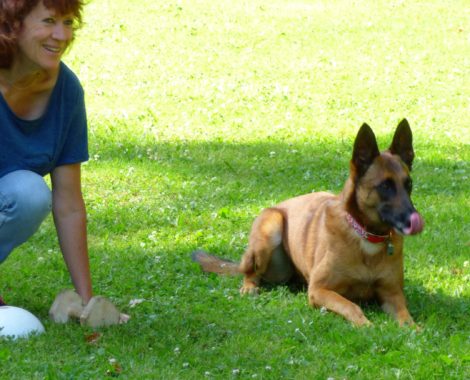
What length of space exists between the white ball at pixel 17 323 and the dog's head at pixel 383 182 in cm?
209

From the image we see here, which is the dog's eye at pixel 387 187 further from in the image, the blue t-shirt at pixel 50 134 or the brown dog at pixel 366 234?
the blue t-shirt at pixel 50 134

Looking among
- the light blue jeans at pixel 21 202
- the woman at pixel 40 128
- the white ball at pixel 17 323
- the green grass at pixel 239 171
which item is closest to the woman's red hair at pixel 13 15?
the woman at pixel 40 128

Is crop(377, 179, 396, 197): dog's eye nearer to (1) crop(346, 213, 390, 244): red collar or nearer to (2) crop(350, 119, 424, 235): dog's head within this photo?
(2) crop(350, 119, 424, 235): dog's head

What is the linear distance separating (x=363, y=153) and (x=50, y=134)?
1.92 meters

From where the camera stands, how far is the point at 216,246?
24.3 ft

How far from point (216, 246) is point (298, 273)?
36.6 inches

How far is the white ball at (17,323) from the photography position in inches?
203

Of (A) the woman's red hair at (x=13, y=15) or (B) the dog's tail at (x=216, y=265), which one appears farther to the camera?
(B) the dog's tail at (x=216, y=265)

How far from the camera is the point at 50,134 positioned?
541 cm

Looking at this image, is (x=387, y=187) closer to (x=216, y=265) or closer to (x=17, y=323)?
(x=216, y=265)

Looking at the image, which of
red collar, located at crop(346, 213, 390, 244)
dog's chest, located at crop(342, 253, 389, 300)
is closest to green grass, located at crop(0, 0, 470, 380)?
dog's chest, located at crop(342, 253, 389, 300)

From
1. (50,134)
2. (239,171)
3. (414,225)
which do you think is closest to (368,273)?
(414,225)

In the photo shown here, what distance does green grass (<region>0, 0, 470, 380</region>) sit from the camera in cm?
511

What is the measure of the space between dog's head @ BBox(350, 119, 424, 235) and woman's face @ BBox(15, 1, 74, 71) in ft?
6.18
